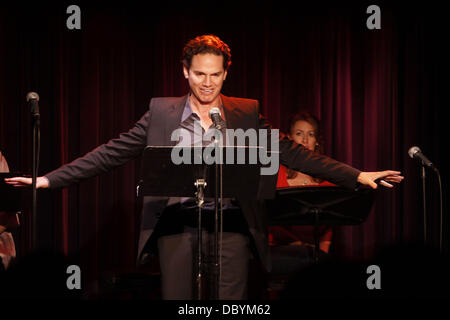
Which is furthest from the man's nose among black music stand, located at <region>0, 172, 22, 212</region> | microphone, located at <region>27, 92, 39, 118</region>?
black music stand, located at <region>0, 172, 22, 212</region>

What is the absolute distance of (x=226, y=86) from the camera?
18.9ft

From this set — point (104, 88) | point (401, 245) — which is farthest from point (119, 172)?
point (401, 245)

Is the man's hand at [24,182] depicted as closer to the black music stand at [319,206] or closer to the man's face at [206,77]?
the man's face at [206,77]

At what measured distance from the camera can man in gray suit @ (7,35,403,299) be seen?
2.87 m

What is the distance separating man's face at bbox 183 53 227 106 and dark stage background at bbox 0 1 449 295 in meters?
2.64

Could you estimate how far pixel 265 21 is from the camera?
225 inches

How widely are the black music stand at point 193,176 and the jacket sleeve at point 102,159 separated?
0.63 m

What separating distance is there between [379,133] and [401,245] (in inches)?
168

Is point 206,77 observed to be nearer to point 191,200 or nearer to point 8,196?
point 191,200

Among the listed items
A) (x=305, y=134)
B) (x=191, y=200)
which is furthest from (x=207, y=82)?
(x=305, y=134)

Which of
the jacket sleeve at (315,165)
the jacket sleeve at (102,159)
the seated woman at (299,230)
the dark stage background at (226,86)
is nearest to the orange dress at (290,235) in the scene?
the seated woman at (299,230)
